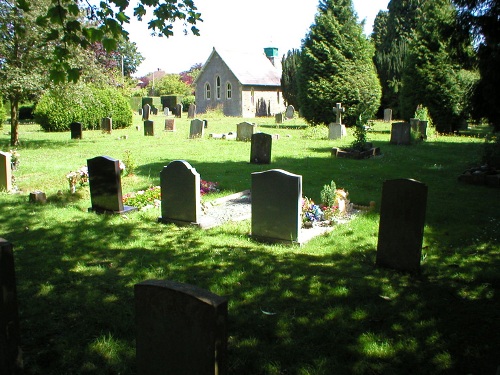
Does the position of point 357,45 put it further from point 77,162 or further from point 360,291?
point 360,291

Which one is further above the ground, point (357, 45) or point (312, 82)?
point (357, 45)

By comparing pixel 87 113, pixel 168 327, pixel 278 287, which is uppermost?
pixel 87 113

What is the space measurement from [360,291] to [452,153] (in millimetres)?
13449

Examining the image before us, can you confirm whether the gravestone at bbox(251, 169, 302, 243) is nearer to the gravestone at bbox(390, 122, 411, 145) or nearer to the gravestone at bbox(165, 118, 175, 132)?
the gravestone at bbox(390, 122, 411, 145)

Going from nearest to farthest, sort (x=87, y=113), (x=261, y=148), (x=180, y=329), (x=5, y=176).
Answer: (x=180, y=329)
(x=5, y=176)
(x=261, y=148)
(x=87, y=113)

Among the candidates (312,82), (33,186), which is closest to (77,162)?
(33,186)

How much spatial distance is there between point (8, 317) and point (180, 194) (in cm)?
482

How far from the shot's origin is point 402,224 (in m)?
5.70

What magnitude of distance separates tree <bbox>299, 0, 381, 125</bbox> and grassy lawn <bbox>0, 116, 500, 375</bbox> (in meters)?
16.7

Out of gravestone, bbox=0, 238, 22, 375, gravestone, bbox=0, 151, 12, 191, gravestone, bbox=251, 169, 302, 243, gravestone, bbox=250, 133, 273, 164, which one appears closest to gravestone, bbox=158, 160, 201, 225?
gravestone, bbox=251, 169, 302, 243

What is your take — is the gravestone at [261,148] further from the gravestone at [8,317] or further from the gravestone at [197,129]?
the gravestone at [8,317]

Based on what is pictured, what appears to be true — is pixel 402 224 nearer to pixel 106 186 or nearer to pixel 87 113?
pixel 106 186

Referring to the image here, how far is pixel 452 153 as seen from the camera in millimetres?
16844

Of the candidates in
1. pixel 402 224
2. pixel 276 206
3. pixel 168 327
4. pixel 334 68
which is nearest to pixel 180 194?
pixel 276 206
